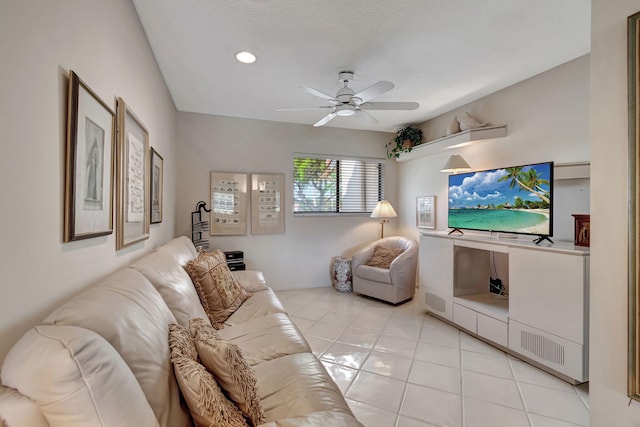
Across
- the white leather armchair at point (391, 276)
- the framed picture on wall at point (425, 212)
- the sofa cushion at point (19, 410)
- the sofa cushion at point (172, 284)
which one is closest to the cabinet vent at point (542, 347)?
the white leather armchair at point (391, 276)

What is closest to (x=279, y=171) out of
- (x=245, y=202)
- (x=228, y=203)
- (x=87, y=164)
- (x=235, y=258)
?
(x=245, y=202)

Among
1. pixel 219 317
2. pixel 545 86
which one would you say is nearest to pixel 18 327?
pixel 219 317

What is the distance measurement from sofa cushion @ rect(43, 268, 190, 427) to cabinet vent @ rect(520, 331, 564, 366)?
251 cm

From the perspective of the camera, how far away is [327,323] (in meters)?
3.16

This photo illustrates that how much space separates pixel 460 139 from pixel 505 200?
3.27 ft

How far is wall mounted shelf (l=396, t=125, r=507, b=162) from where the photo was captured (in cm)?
317

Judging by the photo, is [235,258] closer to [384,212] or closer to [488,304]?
[384,212]

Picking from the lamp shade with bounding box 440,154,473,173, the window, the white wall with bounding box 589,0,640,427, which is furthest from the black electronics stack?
Result: the white wall with bounding box 589,0,640,427

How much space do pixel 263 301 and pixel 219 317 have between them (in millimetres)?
381

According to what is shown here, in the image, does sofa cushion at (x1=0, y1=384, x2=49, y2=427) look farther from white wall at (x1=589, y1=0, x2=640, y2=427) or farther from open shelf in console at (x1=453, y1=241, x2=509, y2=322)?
open shelf in console at (x1=453, y1=241, x2=509, y2=322)

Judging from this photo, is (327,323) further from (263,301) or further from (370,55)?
(370,55)

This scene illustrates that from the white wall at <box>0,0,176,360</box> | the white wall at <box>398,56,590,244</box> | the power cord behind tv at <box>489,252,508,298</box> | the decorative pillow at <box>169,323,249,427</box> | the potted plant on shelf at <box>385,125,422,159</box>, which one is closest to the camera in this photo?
the white wall at <box>0,0,176,360</box>

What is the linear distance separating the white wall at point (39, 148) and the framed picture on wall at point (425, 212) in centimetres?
384

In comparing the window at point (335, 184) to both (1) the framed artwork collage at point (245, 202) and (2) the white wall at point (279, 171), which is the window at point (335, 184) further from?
(1) the framed artwork collage at point (245, 202)
